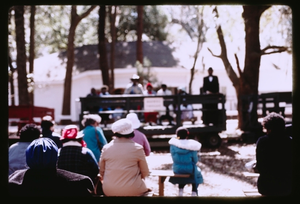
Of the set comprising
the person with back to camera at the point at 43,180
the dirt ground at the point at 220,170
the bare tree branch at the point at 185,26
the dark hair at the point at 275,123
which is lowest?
the dirt ground at the point at 220,170

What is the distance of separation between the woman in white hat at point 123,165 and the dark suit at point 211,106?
7894 mm

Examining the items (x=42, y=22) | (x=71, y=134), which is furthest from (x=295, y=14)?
(x=42, y=22)

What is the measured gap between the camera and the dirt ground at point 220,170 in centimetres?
781

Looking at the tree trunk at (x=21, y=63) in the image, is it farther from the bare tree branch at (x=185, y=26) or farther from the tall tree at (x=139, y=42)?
the bare tree branch at (x=185, y=26)

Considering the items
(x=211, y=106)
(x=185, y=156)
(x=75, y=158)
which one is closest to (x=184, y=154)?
(x=185, y=156)

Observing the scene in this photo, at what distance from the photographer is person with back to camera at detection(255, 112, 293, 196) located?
4.89 m

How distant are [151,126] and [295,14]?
374 inches

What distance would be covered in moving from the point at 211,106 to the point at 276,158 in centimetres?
818

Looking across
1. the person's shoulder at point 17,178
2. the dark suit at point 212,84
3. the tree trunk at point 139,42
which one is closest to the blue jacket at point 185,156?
the person's shoulder at point 17,178

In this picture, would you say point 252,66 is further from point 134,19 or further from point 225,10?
point 134,19

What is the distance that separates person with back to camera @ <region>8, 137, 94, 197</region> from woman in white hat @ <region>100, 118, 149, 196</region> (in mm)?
1427

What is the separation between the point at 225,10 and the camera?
19.0 metres

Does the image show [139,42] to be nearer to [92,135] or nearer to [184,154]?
[92,135]

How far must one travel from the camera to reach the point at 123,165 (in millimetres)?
5188
